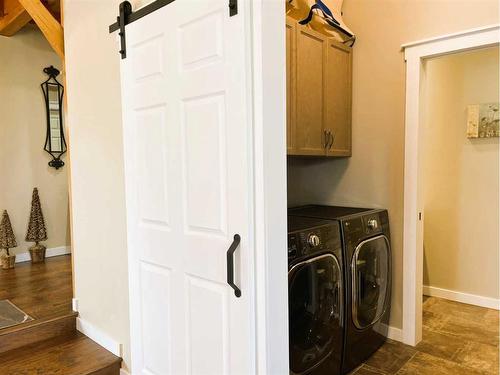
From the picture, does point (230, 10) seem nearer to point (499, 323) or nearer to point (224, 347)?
point (224, 347)

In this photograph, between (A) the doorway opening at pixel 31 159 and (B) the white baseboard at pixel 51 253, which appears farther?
(B) the white baseboard at pixel 51 253

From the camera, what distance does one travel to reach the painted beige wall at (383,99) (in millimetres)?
2641

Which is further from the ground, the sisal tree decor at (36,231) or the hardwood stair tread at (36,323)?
the sisal tree decor at (36,231)

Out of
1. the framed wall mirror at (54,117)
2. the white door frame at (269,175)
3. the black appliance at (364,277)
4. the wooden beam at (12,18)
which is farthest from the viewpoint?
the framed wall mirror at (54,117)

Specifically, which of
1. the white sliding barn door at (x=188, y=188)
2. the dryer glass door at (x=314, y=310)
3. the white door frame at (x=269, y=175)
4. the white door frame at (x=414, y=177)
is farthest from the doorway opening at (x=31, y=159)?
the white door frame at (x=414, y=177)

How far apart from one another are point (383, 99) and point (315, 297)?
5.35 feet

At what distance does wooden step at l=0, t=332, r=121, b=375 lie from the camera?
2051mm

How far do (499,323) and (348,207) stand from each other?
1.63 meters

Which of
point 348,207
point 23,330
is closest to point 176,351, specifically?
point 23,330

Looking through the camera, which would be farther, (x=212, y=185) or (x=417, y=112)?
(x=417, y=112)

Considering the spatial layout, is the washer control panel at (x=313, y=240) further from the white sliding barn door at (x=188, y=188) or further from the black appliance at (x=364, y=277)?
the white sliding barn door at (x=188, y=188)

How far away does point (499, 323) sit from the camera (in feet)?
10.2

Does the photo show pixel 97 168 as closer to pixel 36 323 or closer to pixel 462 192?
pixel 36 323

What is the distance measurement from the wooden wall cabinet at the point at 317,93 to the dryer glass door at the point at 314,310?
824 mm
